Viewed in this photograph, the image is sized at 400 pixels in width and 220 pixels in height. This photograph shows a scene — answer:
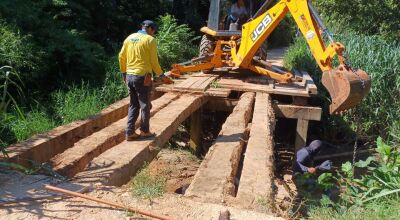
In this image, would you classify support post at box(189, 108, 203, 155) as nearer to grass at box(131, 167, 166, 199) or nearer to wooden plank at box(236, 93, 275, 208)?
wooden plank at box(236, 93, 275, 208)

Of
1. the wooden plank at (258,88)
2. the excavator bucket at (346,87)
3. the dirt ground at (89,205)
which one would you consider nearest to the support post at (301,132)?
the wooden plank at (258,88)

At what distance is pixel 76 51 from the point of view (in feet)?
28.5

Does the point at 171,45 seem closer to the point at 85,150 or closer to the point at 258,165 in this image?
the point at 85,150

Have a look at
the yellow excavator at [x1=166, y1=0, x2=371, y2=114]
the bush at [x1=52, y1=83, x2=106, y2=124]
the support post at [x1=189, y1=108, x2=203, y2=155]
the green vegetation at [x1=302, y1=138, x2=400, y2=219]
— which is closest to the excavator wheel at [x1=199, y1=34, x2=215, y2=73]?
the yellow excavator at [x1=166, y1=0, x2=371, y2=114]

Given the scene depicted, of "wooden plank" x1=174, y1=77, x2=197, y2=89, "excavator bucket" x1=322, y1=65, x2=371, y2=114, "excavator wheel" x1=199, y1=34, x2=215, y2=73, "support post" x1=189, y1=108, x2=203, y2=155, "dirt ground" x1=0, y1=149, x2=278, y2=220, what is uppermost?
"excavator wheel" x1=199, y1=34, x2=215, y2=73

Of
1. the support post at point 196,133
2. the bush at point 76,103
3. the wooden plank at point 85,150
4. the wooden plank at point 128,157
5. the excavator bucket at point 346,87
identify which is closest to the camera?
the wooden plank at point 128,157

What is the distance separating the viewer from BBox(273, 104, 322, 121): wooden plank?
7592 mm

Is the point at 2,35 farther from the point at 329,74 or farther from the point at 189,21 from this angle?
the point at 189,21

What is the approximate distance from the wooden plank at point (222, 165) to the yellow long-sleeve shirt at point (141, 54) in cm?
118

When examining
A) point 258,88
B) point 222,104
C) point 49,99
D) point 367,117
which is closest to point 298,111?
point 258,88

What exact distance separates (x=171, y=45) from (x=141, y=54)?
257 inches

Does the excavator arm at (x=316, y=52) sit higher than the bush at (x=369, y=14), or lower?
lower

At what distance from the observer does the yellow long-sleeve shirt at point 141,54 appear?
4.77 m

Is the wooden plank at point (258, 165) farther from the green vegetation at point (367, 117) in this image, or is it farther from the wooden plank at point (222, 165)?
the green vegetation at point (367, 117)
